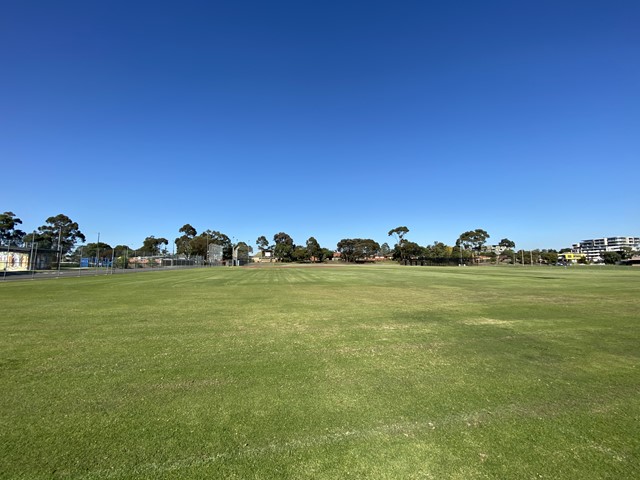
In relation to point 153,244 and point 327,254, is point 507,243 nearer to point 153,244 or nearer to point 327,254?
point 327,254

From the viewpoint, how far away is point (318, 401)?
4.00 metres

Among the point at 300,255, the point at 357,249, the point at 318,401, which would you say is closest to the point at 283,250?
the point at 300,255

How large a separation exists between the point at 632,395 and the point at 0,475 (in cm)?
677

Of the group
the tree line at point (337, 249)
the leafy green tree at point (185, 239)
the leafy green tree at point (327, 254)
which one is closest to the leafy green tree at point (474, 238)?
the tree line at point (337, 249)

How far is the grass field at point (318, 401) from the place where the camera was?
283 cm

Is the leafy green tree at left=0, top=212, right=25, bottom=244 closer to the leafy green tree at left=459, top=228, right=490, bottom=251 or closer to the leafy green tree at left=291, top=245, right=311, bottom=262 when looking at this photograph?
the leafy green tree at left=291, top=245, right=311, bottom=262

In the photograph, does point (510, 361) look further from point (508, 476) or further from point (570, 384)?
point (508, 476)

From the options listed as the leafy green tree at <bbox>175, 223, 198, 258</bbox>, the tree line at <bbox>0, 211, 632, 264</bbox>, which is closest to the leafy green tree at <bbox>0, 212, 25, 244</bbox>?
the tree line at <bbox>0, 211, 632, 264</bbox>

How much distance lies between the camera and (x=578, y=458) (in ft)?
9.49

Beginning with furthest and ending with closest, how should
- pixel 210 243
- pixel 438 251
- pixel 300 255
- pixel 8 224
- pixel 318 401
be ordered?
1. pixel 300 255
2. pixel 438 251
3. pixel 210 243
4. pixel 8 224
5. pixel 318 401

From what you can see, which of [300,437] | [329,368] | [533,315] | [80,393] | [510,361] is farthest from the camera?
[533,315]

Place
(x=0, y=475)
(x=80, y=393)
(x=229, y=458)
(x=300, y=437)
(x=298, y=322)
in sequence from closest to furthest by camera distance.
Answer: (x=0, y=475) → (x=229, y=458) → (x=300, y=437) → (x=80, y=393) → (x=298, y=322)

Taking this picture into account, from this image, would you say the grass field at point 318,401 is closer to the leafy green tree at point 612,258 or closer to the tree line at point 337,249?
the tree line at point 337,249

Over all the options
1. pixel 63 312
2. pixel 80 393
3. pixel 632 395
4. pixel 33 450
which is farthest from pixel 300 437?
pixel 63 312
